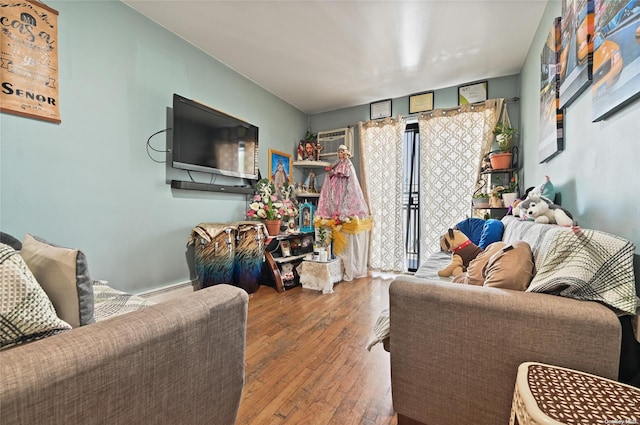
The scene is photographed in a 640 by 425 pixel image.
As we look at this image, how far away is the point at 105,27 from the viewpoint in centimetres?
193

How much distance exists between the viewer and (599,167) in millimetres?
1175

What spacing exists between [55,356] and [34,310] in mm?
193

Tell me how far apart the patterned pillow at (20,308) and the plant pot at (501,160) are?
342 cm

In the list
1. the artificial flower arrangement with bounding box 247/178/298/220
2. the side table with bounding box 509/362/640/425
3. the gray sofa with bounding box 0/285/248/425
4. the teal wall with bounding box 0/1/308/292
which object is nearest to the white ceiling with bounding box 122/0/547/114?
the teal wall with bounding box 0/1/308/292

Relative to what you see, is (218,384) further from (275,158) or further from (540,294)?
(275,158)

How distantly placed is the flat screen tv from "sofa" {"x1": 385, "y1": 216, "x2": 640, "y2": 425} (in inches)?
90.1

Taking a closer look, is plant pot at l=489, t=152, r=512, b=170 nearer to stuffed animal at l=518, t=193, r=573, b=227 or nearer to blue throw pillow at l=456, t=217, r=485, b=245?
blue throw pillow at l=456, t=217, r=485, b=245

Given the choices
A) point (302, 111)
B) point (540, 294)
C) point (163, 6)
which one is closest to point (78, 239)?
point (163, 6)

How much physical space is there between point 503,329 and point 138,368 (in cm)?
106

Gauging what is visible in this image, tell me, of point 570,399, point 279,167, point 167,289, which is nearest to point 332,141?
point 279,167

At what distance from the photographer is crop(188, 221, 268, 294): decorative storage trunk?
241 cm

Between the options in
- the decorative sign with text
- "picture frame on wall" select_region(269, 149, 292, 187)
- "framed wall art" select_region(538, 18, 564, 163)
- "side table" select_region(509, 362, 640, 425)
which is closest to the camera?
"side table" select_region(509, 362, 640, 425)

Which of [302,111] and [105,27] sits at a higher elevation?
[302,111]

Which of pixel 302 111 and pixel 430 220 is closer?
pixel 430 220
